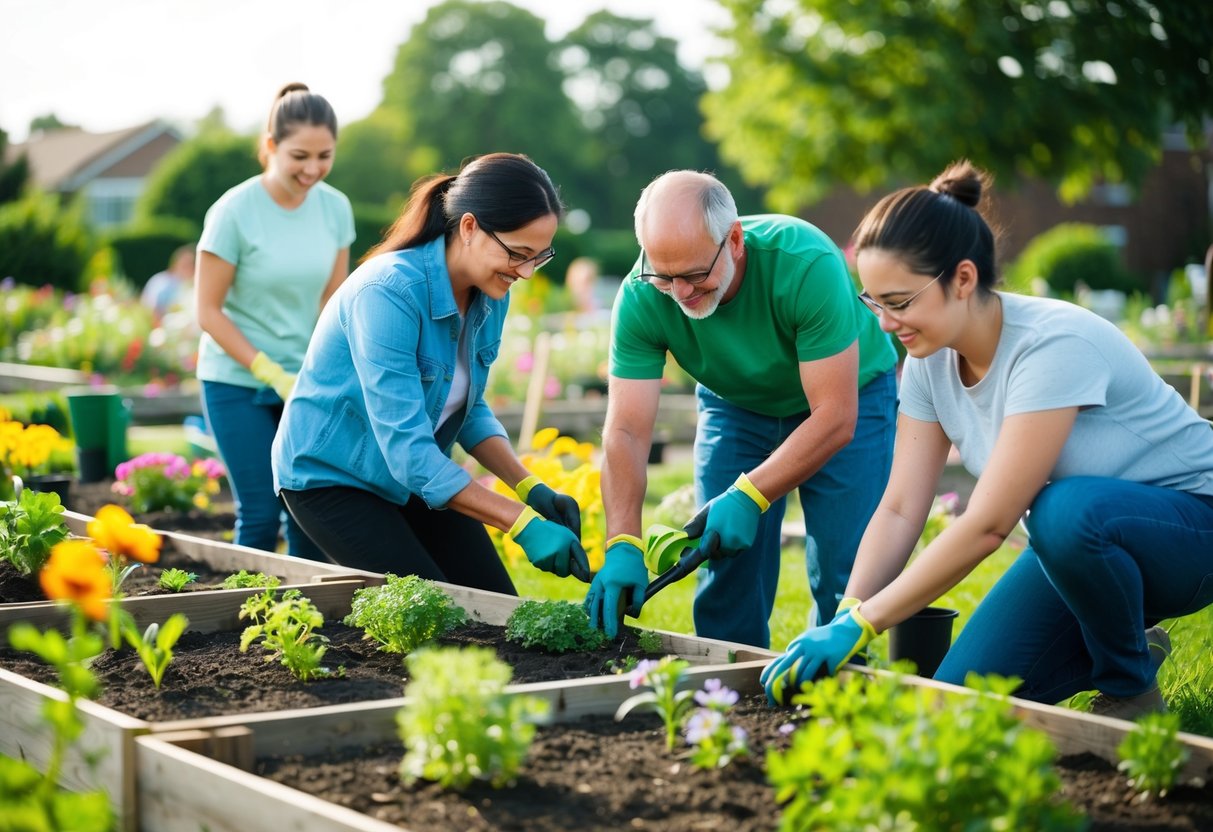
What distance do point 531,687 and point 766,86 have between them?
2194cm

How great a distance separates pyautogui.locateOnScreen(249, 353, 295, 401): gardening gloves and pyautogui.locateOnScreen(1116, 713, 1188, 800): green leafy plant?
293cm

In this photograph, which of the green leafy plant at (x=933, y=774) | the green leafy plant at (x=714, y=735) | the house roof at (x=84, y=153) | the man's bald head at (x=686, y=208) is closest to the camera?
the green leafy plant at (x=933, y=774)

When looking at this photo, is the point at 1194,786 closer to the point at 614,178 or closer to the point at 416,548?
the point at 416,548

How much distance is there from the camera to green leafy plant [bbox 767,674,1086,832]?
65.2 inches

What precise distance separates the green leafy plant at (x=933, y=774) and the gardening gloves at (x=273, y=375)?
111 inches

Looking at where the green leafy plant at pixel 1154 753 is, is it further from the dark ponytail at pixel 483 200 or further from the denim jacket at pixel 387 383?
the dark ponytail at pixel 483 200

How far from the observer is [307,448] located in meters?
3.49

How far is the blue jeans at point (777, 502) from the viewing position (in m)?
3.65

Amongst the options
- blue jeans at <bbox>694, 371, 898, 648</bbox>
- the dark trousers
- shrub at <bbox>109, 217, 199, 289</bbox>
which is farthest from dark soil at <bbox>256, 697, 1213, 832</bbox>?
shrub at <bbox>109, 217, 199, 289</bbox>

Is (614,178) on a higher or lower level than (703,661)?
higher

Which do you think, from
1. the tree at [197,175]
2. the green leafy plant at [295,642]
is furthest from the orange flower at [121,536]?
the tree at [197,175]

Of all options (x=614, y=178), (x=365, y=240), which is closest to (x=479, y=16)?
(x=614, y=178)

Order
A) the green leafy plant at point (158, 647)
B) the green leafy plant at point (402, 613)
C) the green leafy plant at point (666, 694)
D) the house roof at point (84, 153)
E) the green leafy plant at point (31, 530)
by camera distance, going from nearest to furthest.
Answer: the green leafy plant at point (666, 694)
the green leafy plant at point (158, 647)
the green leafy plant at point (402, 613)
the green leafy plant at point (31, 530)
the house roof at point (84, 153)

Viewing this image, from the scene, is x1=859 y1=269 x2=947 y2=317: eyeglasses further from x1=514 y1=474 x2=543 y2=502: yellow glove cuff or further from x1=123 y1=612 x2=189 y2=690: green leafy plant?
x1=123 y1=612 x2=189 y2=690: green leafy plant
